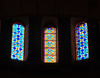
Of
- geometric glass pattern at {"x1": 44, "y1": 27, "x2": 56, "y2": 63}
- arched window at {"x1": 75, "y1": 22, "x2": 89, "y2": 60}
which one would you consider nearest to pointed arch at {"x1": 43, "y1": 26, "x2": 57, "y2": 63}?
geometric glass pattern at {"x1": 44, "y1": 27, "x2": 56, "y2": 63}

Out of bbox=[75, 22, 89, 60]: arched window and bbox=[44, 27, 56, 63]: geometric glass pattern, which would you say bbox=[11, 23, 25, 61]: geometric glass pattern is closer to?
bbox=[44, 27, 56, 63]: geometric glass pattern

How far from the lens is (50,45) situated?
11320mm

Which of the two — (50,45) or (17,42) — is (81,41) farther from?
(17,42)

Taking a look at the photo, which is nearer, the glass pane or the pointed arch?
the pointed arch

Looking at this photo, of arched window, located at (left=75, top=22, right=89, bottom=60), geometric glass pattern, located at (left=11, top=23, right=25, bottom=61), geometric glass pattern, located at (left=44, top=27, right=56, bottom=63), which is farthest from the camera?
arched window, located at (left=75, top=22, right=89, bottom=60)

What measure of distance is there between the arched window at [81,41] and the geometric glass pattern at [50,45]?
6.33 ft

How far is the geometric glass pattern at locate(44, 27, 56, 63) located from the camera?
36.3 feet

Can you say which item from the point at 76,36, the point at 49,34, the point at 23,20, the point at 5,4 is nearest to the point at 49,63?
the point at 49,34

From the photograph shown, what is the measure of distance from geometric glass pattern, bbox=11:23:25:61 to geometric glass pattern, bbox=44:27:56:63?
6.39 ft

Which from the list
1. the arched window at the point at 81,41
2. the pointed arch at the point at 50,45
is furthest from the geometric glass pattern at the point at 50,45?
the arched window at the point at 81,41

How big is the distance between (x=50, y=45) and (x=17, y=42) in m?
2.80

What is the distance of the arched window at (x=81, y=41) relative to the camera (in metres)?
11.3

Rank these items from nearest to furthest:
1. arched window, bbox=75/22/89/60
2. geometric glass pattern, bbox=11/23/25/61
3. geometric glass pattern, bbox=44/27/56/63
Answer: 1. geometric glass pattern, bbox=44/27/56/63
2. geometric glass pattern, bbox=11/23/25/61
3. arched window, bbox=75/22/89/60

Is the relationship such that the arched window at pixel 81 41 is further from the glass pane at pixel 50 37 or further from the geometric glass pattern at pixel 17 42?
the geometric glass pattern at pixel 17 42
